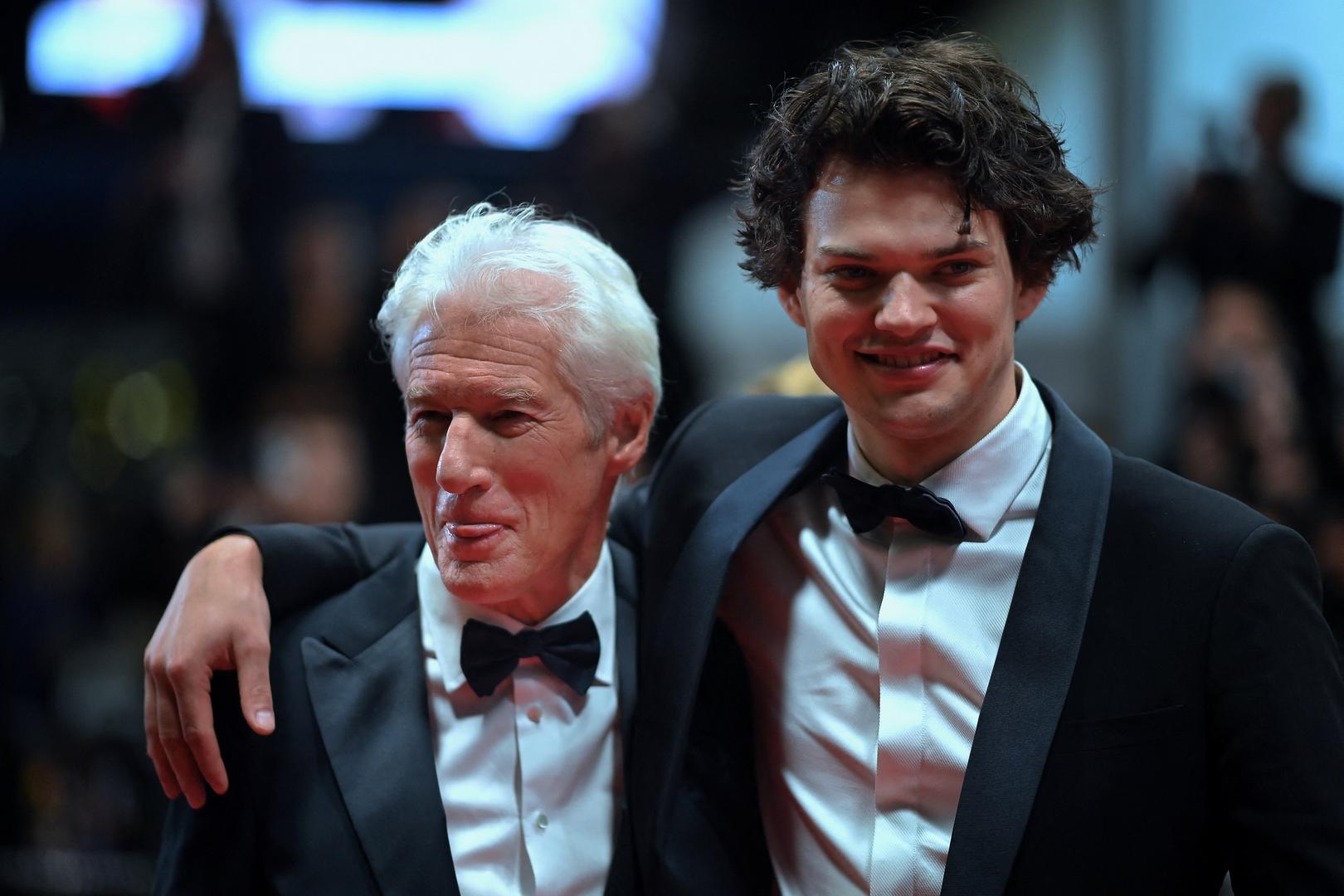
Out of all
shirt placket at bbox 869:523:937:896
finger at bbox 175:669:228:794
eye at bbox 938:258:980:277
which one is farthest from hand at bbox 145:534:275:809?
eye at bbox 938:258:980:277

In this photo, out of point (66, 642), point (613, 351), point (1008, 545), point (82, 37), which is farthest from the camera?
point (82, 37)

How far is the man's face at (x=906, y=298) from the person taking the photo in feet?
6.15

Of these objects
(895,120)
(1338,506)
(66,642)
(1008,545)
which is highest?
(895,120)

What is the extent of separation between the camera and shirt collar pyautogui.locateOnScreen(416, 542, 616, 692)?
7.08 feet

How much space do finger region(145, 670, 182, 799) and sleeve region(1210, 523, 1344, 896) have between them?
153cm

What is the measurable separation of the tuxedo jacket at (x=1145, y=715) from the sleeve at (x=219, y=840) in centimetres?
62

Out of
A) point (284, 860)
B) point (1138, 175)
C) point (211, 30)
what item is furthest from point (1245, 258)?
point (211, 30)

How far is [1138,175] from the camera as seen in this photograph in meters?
6.25

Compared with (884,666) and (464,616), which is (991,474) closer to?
(884,666)

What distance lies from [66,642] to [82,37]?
114 inches

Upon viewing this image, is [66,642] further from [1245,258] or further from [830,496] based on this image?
[1245,258]

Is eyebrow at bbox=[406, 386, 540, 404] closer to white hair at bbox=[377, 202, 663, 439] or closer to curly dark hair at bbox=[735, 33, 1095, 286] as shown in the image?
white hair at bbox=[377, 202, 663, 439]

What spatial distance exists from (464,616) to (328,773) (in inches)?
13.0

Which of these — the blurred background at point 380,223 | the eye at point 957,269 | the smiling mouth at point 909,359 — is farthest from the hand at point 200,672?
the blurred background at point 380,223
